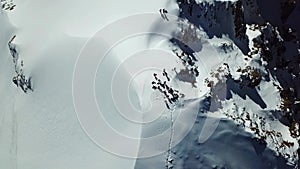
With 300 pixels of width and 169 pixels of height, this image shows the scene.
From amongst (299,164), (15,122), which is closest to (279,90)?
(299,164)

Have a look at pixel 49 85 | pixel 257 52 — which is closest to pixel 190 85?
pixel 257 52

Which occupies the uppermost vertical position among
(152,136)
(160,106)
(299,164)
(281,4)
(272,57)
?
(281,4)

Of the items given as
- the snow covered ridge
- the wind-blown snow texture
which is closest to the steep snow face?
the wind-blown snow texture

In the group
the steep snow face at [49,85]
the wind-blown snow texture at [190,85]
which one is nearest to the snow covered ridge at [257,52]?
the wind-blown snow texture at [190,85]

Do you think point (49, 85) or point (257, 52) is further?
point (49, 85)

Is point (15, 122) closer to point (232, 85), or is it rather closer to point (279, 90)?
point (232, 85)

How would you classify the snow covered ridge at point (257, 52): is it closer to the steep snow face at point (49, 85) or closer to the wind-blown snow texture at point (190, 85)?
the wind-blown snow texture at point (190, 85)

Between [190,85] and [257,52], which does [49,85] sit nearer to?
[190,85]

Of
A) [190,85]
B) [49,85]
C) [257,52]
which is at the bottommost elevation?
[190,85]
